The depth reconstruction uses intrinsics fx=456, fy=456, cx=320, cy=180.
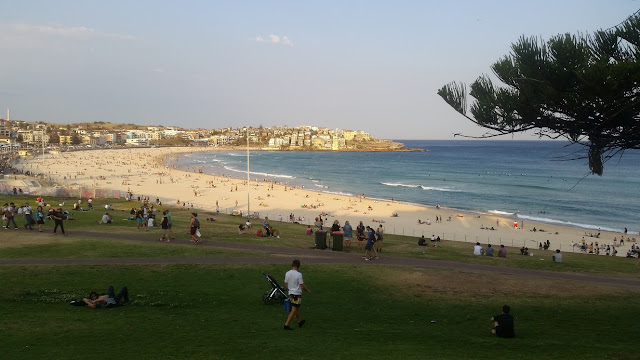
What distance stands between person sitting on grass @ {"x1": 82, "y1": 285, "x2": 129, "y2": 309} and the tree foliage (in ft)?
25.8

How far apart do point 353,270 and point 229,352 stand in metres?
6.36

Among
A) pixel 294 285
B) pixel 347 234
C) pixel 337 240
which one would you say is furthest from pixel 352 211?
pixel 294 285

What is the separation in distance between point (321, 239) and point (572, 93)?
975 centimetres

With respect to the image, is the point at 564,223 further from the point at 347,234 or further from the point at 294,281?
the point at 294,281

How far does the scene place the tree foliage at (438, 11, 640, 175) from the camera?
22.6 ft

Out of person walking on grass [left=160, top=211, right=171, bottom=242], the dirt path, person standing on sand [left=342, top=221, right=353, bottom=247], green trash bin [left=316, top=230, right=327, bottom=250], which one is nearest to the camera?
the dirt path

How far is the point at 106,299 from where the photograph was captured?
29.7 feet

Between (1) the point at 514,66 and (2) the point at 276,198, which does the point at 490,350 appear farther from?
(2) the point at 276,198

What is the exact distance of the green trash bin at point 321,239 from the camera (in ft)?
51.6

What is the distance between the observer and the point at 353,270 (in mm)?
12820

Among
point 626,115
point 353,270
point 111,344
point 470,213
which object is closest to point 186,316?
point 111,344

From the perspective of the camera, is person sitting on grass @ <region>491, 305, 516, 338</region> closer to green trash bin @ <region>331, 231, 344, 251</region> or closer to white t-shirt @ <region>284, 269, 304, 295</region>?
white t-shirt @ <region>284, 269, 304, 295</region>

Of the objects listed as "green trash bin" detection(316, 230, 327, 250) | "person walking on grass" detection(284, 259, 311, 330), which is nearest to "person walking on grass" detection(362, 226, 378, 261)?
"green trash bin" detection(316, 230, 327, 250)

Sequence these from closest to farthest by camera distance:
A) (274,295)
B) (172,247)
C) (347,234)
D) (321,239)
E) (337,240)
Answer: (274,295) < (172,247) < (337,240) < (321,239) < (347,234)
